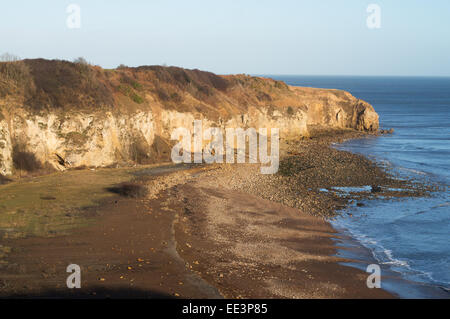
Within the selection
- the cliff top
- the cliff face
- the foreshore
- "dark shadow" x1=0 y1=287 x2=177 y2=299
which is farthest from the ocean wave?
the cliff top

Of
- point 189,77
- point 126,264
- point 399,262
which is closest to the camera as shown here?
point 126,264

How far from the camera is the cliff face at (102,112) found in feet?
100

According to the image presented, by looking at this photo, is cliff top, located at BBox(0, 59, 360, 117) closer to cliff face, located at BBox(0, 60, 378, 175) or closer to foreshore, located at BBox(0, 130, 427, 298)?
cliff face, located at BBox(0, 60, 378, 175)

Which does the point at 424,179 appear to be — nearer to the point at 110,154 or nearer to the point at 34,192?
the point at 110,154

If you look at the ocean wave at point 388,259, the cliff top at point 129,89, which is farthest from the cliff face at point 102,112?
the ocean wave at point 388,259

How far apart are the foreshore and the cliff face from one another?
5.05 m

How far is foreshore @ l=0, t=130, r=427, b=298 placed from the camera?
1476 cm

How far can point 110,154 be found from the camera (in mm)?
34844

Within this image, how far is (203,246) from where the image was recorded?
1934 centimetres

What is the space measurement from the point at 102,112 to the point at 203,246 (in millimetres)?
19175

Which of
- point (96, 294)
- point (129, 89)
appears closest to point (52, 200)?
point (96, 294)

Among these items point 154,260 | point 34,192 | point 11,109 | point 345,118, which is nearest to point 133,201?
point 34,192

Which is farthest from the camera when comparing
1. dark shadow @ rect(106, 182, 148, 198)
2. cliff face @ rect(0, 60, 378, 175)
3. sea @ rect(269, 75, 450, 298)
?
cliff face @ rect(0, 60, 378, 175)
